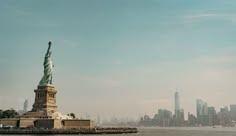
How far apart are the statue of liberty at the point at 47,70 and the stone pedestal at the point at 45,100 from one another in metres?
1.40

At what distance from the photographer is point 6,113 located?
92812mm

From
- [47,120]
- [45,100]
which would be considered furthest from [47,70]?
[47,120]

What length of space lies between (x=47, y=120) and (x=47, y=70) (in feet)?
53.0

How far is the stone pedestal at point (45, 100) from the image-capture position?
254 ft

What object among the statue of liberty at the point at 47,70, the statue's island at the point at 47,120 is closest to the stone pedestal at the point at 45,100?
the statue's island at the point at 47,120

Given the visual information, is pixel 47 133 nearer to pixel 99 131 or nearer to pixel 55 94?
pixel 99 131

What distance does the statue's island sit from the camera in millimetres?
66250

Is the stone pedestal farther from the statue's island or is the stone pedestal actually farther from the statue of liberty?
the statue of liberty

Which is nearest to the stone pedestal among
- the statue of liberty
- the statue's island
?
the statue's island

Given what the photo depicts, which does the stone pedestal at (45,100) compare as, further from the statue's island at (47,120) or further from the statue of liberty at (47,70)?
the statue of liberty at (47,70)

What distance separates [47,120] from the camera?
69.4 m

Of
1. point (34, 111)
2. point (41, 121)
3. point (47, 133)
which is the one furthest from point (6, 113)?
point (47, 133)

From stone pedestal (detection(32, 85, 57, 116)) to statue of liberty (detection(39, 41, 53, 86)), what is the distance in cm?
140

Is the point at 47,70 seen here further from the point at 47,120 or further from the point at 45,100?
the point at 47,120
